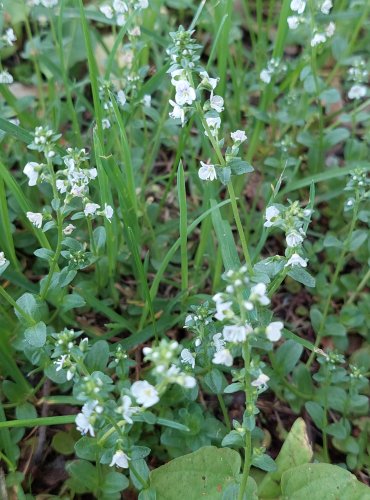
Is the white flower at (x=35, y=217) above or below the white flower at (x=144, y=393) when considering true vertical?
above

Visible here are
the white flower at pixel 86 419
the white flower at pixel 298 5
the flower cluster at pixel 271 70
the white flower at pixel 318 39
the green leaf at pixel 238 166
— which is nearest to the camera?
the white flower at pixel 86 419

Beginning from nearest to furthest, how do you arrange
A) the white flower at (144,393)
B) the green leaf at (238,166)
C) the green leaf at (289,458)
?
the white flower at (144,393), the green leaf at (238,166), the green leaf at (289,458)

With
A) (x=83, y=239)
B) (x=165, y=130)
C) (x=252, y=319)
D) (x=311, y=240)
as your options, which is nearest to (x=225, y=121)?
(x=165, y=130)

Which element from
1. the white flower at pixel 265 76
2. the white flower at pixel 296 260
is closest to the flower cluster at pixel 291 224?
the white flower at pixel 296 260

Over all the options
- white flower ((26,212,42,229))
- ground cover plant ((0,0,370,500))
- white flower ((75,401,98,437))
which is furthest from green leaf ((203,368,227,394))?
white flower ((26,212,42,229))

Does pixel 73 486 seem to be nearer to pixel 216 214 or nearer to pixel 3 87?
pixel 216 214

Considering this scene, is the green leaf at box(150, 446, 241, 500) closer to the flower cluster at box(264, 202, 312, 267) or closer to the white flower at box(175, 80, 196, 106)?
the flower cluster at box(264, 202, 312, 267)

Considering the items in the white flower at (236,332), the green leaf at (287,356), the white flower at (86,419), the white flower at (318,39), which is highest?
the white flower at (318,39)

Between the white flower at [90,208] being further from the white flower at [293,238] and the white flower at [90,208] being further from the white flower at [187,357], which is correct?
the white flower at [293,238]
